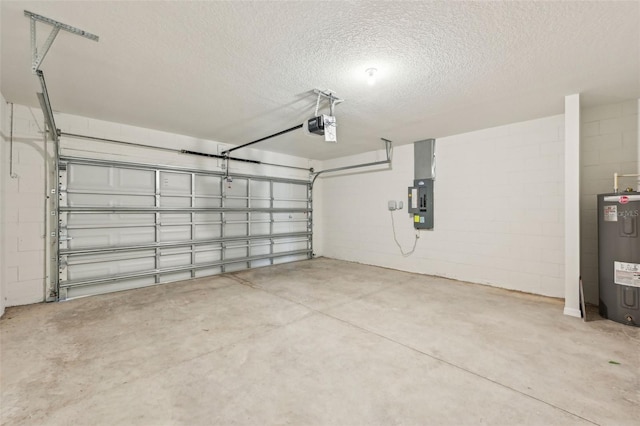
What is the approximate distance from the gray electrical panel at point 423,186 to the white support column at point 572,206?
2.05m

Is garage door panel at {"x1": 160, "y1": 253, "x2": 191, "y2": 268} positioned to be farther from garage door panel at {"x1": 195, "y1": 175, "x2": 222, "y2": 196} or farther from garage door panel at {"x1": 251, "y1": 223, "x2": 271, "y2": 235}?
garage door panel at {"x1": 251, "y1": 223, "x2": 271, "y2": 235}

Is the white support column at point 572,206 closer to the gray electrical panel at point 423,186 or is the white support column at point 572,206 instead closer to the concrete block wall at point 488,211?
the concrete block wall at point 488,211

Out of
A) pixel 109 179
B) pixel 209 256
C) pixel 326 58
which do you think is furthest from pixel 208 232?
pixel 326 58

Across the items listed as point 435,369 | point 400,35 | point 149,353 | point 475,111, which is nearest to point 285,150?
Result: point 475,111

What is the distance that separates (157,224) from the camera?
174 inches

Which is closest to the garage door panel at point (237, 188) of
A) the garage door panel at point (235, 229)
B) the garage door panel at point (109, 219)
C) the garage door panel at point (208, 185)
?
the garage door panel at point (208, 185)

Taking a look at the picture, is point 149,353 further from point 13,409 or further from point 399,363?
point 399,363

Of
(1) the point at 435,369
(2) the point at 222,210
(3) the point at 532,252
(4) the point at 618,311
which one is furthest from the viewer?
(2) the point at 222,210

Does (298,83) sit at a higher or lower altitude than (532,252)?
higher

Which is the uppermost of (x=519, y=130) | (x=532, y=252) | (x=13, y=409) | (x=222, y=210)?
(x=519, y=130)

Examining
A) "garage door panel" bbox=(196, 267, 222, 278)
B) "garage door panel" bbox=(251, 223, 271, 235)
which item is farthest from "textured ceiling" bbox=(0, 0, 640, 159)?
"garage door panel" bbox=(196, 267, 222, 278)

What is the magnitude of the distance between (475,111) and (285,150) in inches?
145

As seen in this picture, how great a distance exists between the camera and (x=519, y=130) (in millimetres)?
4016

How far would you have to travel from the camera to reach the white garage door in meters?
3.80
